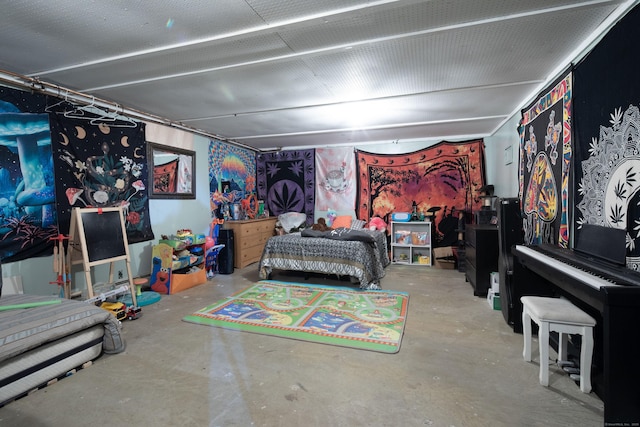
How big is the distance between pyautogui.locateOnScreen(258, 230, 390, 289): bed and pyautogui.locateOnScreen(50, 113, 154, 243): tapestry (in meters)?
1.85

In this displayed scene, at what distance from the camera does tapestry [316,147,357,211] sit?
20.6ft

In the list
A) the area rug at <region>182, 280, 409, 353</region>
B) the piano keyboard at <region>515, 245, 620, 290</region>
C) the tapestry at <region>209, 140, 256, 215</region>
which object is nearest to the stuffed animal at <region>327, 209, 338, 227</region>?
the tapestry at <region>209, 140, 256, 215</region>

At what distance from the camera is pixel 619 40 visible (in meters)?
1.82

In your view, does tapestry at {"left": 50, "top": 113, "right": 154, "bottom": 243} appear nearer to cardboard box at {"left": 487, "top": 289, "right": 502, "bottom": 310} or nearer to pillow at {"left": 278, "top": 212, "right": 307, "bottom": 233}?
pillow at {"left": 278, "top": 212, "right": 307, "bottom": 233}

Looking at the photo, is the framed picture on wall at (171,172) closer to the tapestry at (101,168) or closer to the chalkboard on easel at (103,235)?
the tapestry at (101,168)

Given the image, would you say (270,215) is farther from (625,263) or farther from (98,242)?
(625,263)

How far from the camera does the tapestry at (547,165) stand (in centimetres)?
248

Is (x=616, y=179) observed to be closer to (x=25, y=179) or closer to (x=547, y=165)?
(x=547, y=165)

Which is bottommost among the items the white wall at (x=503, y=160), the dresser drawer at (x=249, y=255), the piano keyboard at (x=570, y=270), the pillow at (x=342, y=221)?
the dresser drawer at (x=249, y=255)

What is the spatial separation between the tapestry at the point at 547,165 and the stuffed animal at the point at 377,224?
264 cm

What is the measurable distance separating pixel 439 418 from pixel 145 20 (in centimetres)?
314

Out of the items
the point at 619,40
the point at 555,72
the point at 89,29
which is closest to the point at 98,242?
the point at 89,29

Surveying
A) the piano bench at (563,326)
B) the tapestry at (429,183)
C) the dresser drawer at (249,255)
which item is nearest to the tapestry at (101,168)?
the dresser drawer at (249,255)

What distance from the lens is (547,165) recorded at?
2838mm
